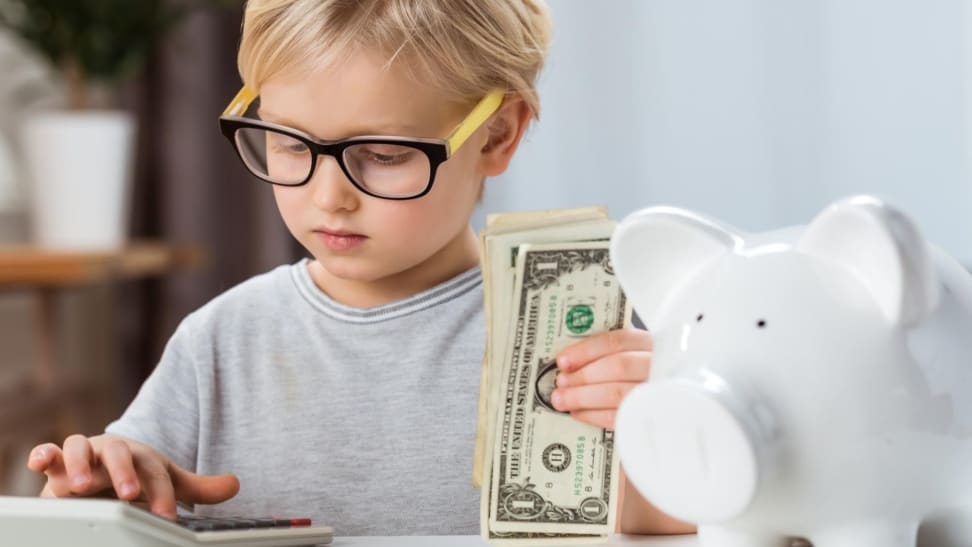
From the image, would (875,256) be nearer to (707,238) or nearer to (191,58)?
(707,238)

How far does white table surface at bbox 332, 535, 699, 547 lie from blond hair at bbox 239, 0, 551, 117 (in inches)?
11.0

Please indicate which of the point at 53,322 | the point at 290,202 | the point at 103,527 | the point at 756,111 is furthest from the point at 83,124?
the point at 103,527

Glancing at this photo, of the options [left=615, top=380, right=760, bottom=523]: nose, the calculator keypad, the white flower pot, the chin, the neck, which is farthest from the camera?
the white flower pot

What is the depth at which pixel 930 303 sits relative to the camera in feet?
1.68

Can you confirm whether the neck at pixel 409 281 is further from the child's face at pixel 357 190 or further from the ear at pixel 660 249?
the ear at pixel 660 249

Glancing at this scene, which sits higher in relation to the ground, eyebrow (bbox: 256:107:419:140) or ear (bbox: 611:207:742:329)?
eyebrow (bbox: 256:107:419:140)

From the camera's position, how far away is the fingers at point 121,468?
694mm

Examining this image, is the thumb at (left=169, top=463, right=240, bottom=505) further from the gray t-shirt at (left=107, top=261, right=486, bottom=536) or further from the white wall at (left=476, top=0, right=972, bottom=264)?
the white wall at (left=476, top=0, right=972, bottom=264)

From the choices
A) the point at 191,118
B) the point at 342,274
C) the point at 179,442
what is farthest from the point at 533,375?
the point at 191,118

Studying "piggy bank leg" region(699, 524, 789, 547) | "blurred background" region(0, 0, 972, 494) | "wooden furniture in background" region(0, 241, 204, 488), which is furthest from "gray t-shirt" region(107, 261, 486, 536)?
"blurred background" region(0, 0, 972, 494)

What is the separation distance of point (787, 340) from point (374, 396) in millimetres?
454

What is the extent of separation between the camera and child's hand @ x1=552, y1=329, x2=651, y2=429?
685 mm

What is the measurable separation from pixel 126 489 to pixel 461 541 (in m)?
0.19

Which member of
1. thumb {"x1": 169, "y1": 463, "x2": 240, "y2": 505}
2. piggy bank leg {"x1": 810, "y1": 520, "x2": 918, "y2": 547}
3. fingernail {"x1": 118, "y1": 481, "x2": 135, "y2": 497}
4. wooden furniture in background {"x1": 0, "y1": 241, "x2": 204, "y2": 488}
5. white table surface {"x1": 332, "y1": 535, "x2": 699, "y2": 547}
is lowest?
wooden furniture in background {"x1": 0, "y1": 241, "x2": 204, "y2": 488}
